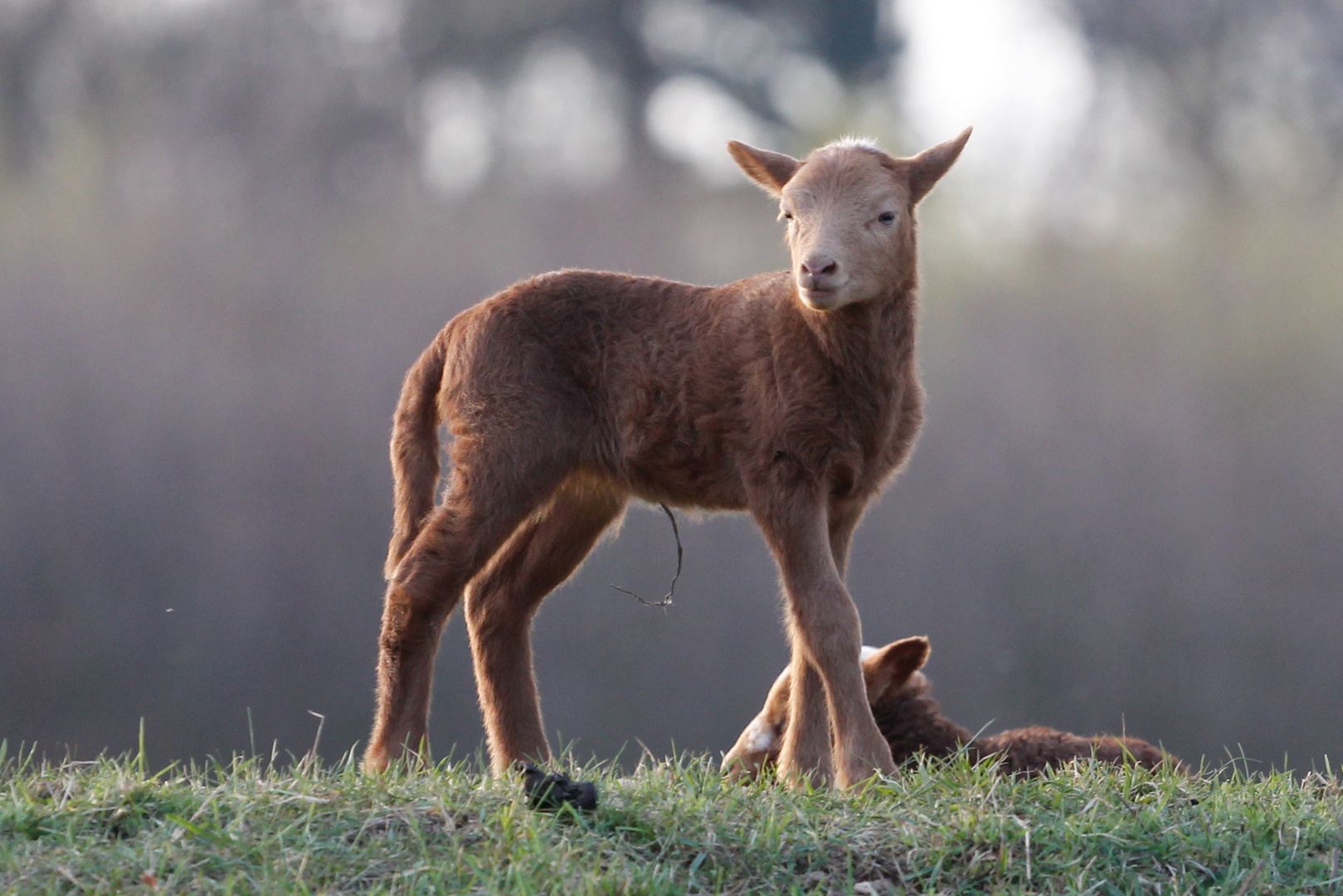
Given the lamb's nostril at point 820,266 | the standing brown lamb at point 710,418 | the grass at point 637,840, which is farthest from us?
the standing brown lamb at point 710,418

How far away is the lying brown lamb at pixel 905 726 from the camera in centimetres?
530

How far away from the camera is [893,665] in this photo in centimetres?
556

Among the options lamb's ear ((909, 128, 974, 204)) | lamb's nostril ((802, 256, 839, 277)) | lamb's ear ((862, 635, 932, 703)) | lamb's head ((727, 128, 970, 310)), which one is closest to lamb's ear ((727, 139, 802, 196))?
lamb's head ((727, 128, 970, 310))

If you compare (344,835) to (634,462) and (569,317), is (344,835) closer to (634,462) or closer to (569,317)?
(634,462)

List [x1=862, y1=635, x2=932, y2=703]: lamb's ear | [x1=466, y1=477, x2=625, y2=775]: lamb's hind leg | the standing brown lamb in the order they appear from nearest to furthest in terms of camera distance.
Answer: the standing brown lamb
[x1=466, y1=477, x2=625, y2=775]: lamb's hind leg
[x1=862, y1=635, x2=932, y2=703]: lamb's ear

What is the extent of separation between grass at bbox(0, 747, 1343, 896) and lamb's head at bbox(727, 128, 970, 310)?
5.10 ft

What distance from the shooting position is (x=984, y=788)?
3430mm

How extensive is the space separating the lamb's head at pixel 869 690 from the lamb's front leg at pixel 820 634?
1.17m

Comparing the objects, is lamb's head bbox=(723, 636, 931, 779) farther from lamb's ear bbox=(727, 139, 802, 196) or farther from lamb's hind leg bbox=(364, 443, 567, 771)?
lamb's ear bbox=(727, 139, 802, 196)

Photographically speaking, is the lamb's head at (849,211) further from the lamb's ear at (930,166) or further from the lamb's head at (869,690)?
the lamb's head at (869,690)

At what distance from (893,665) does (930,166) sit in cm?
228

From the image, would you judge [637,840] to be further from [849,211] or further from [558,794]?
[849,211]

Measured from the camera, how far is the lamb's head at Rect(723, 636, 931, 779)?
5516mm

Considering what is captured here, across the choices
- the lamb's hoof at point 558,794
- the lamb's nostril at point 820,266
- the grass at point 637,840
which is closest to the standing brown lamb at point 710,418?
the lamb's nostril at point 820,266
